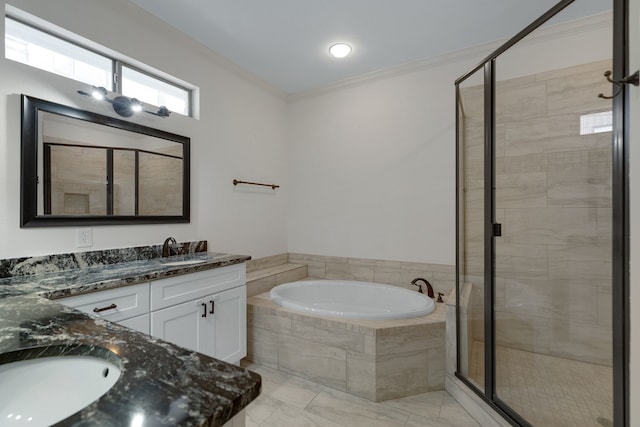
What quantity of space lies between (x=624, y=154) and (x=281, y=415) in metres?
Answer: 2.17

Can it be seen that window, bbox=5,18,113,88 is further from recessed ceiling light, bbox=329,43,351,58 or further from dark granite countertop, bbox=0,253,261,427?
recessed ceiling light, bbox=329,43,351,58

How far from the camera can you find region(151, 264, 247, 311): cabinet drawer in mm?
1692

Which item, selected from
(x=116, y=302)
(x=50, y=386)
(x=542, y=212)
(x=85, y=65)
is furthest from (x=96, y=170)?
(x=542, y=212)

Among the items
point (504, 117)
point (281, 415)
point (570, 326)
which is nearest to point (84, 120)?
point (281, 415)

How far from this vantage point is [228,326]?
2.15 metres

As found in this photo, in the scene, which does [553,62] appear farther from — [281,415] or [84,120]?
[84,120]

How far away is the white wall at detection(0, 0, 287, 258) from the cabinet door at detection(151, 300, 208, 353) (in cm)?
67

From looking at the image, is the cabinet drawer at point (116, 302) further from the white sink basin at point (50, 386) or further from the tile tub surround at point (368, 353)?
the tile tub surround at point (368, 353)

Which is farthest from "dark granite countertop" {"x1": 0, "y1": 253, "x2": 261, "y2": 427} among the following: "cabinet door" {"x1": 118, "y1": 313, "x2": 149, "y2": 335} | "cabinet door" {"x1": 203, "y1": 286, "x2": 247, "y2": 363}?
"cabinet door" {"x1": 203, "y1": 286, "x2": 247, "y2": 363}

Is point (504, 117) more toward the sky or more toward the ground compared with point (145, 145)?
more toward the sky

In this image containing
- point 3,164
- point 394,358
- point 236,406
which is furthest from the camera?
point 394,358

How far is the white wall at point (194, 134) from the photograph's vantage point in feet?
5.18

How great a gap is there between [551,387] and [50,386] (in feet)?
8.16

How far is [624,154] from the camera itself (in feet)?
3.75
